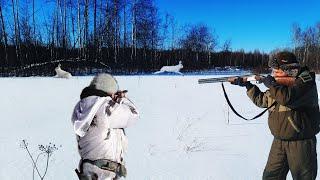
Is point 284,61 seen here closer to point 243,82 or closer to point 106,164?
point 243,82

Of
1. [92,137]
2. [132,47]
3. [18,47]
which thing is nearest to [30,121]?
[92,137]

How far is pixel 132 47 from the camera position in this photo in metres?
23.8

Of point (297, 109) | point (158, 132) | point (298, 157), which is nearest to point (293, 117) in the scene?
point (297, 109)

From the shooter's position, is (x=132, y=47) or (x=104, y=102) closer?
(x=104, y=102)

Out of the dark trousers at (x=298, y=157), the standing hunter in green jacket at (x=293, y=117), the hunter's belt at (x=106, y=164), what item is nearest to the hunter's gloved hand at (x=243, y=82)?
the standing hunter in green jacket at (x=293, y=117)

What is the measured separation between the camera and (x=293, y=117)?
331 centimetres

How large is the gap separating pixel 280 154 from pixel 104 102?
1.48 meters

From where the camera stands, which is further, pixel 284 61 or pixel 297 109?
pixel 284 61

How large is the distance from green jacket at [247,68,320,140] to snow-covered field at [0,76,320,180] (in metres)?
1.50

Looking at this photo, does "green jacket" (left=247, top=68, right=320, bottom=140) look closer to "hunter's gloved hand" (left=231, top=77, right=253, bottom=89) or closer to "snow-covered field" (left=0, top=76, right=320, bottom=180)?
"hunter's gloved hand" (left=231, top=77, right=253, bottom=89)

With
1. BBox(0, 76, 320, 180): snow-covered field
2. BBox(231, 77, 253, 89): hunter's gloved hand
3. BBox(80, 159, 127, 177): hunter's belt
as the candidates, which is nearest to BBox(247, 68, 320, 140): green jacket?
BBox(231, 77, 253, 89): hunter's gloved hand

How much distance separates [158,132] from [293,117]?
381 centimetres

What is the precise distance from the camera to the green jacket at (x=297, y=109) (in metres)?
3.24

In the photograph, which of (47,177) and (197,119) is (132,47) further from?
(47,177)
